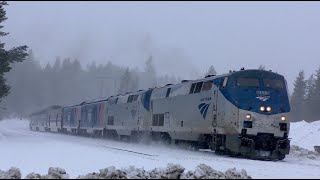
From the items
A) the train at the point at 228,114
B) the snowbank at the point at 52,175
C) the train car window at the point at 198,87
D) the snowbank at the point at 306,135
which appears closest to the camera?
the snowbank at the point at 52,175

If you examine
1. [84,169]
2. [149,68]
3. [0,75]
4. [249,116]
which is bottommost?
[84,169]

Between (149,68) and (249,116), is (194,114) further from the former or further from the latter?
(149,68)

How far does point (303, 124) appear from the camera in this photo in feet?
128

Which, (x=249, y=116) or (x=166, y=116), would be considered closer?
(x=249, y=116)

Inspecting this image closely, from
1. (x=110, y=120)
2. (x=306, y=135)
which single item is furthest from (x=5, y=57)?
(x=306, y=135)

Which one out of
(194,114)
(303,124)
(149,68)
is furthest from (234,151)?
(149,68)

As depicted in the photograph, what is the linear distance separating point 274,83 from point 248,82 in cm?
137

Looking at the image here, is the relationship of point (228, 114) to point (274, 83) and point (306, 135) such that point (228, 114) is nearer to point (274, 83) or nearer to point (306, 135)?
point (274, 83)

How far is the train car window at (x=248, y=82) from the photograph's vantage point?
70.3ft

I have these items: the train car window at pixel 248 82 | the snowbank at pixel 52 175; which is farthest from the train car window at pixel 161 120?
the snowbank at pixel 52 175

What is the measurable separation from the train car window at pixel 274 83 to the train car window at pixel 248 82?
442mm

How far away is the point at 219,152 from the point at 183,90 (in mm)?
5422

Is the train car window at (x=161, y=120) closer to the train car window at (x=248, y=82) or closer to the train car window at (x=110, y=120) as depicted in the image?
the train car window at (x=248, y=82)

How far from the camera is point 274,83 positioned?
72.3 feet
